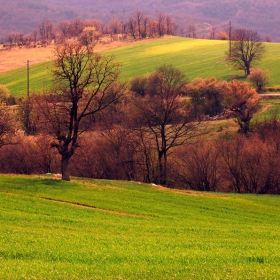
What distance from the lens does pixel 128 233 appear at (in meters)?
19.4

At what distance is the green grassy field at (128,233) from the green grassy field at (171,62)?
227ft

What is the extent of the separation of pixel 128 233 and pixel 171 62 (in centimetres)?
10682

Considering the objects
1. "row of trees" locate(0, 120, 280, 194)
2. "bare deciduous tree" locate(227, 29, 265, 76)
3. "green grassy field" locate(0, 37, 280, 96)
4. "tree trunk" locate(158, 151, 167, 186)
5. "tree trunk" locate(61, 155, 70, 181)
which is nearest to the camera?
"tree trunk" locate(61, 155, 70, 181)

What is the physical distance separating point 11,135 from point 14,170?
204 inches

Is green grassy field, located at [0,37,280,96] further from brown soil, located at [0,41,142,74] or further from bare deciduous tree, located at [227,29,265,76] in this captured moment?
brown soil, located at [0,41,142,74]

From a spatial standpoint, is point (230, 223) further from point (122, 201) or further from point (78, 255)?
point (78, 255)

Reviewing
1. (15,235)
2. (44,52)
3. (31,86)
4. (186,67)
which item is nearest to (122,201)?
(15,235)

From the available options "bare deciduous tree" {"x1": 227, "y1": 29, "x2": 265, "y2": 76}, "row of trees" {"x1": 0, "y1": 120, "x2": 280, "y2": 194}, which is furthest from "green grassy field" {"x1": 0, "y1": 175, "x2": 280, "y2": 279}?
"bare deciduous tree" {"x1": 227, "y1": 29, "x2": 265, "y2": 76}

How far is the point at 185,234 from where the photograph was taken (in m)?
20.0

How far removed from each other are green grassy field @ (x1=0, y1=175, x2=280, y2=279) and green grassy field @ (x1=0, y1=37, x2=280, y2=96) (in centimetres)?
6917

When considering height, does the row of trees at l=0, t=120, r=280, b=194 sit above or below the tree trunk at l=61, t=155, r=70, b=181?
below

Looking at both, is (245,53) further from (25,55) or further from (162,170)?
(25,55)

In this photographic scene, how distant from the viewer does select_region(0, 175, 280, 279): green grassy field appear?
514 inches

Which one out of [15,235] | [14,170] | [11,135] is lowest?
[14,170]
